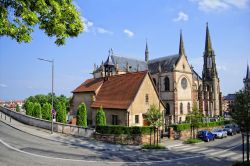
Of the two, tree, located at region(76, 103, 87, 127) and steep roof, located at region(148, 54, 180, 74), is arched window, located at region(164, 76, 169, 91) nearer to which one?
steep roof, located at region(148, 54, 180, 74)

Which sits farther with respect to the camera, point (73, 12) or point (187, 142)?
point (187, 142)

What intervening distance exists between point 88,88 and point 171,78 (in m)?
21.6

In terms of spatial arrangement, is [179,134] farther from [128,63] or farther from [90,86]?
[128,63]

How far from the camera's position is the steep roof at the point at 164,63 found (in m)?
62.0

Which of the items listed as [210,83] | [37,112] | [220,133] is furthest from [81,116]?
[210,83]

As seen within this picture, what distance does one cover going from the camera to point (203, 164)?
22.7 metres

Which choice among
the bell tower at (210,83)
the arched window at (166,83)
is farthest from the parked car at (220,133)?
the bell tower at (210,83)

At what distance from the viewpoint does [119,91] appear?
41.1 meters

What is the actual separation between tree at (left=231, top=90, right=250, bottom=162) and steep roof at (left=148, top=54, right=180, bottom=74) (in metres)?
37.9

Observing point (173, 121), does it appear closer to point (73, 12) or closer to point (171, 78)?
point (171, 78)

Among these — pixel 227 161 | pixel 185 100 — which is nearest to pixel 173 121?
pixel 185 100

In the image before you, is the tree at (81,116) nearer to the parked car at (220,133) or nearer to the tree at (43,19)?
the parked car at (220,133)

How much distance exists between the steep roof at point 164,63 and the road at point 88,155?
32.7m

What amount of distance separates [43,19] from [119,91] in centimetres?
3054
